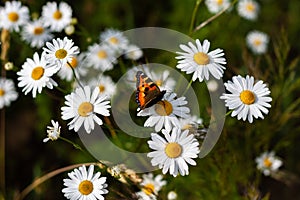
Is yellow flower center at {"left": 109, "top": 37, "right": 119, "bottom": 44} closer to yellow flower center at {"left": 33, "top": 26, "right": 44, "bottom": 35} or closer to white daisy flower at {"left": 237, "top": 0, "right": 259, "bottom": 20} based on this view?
yellow flower center at {"left": 33, "top": 26, "right": 44, "bottom": 35}

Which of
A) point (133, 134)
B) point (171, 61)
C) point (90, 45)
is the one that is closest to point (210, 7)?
point (171, 61)

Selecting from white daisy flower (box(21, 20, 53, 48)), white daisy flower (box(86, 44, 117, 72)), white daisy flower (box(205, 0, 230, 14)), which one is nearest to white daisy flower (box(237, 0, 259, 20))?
white daisy flower (box(205, 0, 230, 14))

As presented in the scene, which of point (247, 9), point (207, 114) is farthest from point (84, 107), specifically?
point (247, 9)

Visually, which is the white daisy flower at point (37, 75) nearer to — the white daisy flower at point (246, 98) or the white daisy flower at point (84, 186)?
the white daisy flower at point (84, 186)

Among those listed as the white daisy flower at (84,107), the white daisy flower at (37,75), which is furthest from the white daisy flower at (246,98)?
the white daisy flower at (37,75)

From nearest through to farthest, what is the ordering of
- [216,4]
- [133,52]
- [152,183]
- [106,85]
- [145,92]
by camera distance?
[145,92] < [152,183] < [106,85] < [133,52] < [216,4]

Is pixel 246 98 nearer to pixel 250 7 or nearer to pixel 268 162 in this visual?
pixel 268 162
